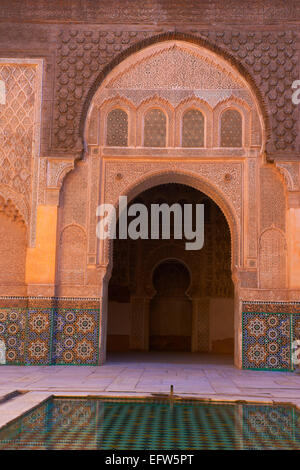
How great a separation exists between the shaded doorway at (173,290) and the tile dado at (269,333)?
265cm

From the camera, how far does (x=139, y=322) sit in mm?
10000

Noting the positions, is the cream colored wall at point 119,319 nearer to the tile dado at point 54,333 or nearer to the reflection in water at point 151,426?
the tile dado at point 54,333

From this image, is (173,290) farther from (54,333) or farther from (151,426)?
(151,426)

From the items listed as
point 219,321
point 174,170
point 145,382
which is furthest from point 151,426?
point 219,321

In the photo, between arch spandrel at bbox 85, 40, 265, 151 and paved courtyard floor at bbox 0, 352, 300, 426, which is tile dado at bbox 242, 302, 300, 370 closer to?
paved courtyard floor at bbox 0, 352, 300, 426

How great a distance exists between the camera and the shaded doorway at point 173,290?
9836 millimetres

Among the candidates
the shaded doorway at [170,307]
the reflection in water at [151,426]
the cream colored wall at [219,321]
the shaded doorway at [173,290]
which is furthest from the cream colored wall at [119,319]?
the reflection in water at [151,426]

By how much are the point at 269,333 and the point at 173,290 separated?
3.40 m

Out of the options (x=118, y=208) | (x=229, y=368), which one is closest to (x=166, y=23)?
(x=118, y=208)

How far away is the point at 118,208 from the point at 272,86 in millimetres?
2540

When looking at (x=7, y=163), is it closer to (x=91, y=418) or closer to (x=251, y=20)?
(x=251, y=20)

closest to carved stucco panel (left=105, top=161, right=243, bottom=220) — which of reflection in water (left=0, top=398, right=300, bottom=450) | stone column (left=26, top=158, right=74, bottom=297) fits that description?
stone column (left=26, top=158, right=74, bottom=297)

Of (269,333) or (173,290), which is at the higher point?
(173,290)

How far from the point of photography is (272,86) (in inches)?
294
